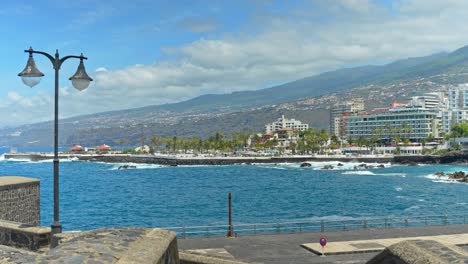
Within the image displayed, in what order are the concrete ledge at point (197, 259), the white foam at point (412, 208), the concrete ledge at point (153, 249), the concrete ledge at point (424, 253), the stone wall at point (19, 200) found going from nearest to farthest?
the concrete ledge at point (153, 249), the concrete ledge at point (424, 253), the concrete ledge at point (197, 259), the stone wall at point (19, 200), the white foam at point (412, 208)

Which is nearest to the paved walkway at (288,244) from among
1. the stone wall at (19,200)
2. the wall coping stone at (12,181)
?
the stone wall at (19,200)

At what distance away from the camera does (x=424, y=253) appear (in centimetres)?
577

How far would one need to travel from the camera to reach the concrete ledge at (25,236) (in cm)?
1244

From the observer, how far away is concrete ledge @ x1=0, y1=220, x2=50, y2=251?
12438mm

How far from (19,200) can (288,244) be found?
36.7ft

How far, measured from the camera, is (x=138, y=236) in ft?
19.9

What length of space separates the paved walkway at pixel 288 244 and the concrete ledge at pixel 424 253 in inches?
537

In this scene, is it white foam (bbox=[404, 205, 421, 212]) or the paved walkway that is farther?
white foam (bbox=[404, 205, 421, 212])

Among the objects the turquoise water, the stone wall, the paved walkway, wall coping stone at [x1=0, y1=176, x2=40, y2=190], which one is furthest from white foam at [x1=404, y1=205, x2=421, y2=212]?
wall coping stone at [x1=0, y1=176, x2=40, y2=190]

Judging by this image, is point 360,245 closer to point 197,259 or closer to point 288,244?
point 288,244

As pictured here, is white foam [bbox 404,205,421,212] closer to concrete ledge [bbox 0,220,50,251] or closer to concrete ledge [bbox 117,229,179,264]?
concrete ledge [bbox 0,220,50,251]

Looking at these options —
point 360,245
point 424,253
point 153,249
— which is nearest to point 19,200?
point 360,245

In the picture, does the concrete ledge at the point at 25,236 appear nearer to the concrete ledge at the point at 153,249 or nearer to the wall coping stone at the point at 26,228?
the wall coping stone at the point at 26,228

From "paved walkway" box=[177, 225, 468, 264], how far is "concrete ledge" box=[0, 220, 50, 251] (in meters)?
9.05
